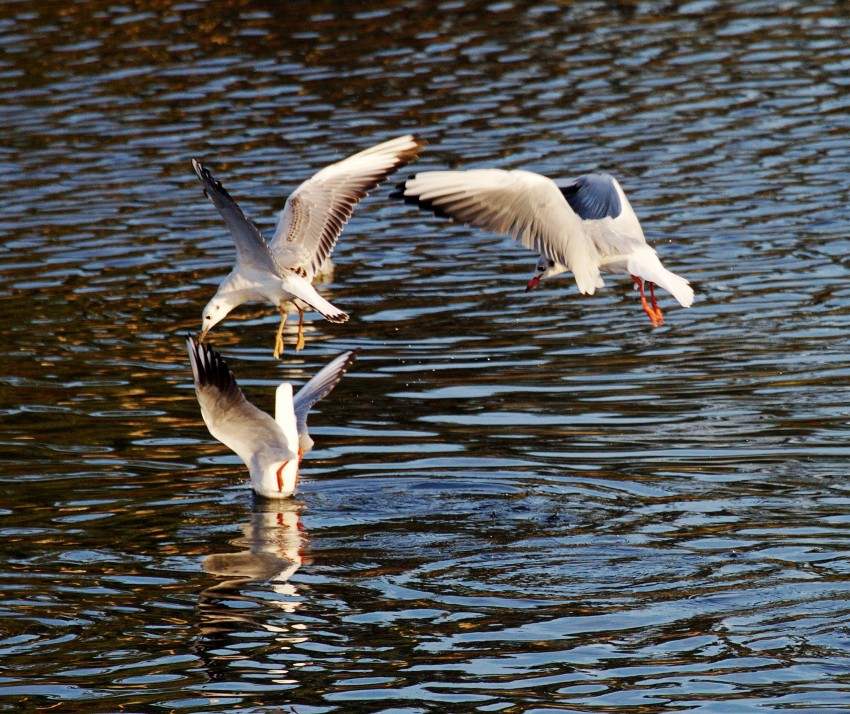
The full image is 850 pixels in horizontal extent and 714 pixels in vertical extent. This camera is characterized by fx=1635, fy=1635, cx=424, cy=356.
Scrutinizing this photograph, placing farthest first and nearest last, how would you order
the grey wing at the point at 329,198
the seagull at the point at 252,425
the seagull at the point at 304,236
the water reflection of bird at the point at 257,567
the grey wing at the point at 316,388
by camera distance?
the grey wing at the point at 329,198 → the seagull at the point at 304,236 → the grey wing at the point at 316,388 → the seagull at the point at 252,425 → the water reflection of bird at the point at 257,567

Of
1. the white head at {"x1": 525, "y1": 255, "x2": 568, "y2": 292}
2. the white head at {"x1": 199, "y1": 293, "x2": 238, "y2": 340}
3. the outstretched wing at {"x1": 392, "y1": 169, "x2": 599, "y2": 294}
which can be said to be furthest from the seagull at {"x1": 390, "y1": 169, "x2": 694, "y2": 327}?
A: the white head at {"x1": 199, "y1": 293, "x2": 238, "y2": 340}

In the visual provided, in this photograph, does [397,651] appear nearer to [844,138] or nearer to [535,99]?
[844,138]

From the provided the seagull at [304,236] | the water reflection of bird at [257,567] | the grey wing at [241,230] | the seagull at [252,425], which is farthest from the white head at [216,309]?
the water reflection of bird at [257,567]

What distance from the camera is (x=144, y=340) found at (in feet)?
42.1

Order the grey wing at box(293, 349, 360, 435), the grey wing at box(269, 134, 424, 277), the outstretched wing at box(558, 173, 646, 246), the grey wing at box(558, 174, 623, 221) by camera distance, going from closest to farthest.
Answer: the grey wing at box(293, 349, 360, 435) < the outstretched wing at box(558, 173, 646, 246) < the grey wing at box(558, 174, 623, 221) < the grey wing at box(269, 134, 424, 277)

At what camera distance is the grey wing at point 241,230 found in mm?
10102

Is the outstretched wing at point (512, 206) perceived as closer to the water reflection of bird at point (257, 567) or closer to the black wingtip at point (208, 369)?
the black wingtip at point (208, 369)

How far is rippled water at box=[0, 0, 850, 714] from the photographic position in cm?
705

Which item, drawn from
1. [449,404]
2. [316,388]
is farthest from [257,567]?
[449,404]

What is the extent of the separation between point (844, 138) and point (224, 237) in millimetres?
6635

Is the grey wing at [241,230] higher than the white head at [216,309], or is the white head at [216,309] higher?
the grey wing at [241,230]

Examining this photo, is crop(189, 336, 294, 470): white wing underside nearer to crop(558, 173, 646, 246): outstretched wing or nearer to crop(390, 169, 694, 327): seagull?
crop(390, 169, 694, 327): seagull

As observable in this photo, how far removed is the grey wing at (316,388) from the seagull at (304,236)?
0.53 meters

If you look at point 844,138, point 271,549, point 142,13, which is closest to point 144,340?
point 271,549
